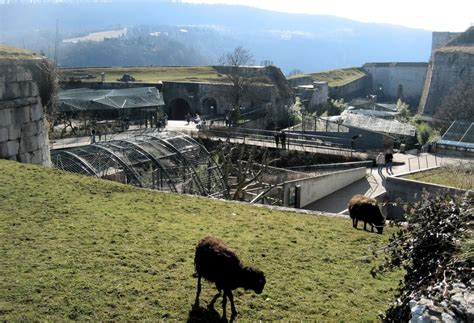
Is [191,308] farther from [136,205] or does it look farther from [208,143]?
[208,143]

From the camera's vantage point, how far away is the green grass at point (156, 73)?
171 ft

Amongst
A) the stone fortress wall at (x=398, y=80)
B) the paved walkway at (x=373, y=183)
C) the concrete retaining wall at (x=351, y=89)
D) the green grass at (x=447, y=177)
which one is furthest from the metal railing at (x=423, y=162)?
the stone fortress wall at (x=398, y=80)

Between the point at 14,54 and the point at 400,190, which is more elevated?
the point at 14,54

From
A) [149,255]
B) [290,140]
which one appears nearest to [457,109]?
[290,140]

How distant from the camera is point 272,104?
44.6 metres

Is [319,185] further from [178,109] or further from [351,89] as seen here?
[351,89]

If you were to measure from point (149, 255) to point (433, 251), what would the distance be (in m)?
5.39

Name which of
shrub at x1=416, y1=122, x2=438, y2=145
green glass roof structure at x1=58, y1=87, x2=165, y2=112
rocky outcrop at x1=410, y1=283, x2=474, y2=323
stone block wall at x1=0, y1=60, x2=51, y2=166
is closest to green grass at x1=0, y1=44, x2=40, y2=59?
stone block wall at x1=0, y1=60, x2=51, y2=166

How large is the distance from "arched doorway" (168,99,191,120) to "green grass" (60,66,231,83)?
→ 255 cm

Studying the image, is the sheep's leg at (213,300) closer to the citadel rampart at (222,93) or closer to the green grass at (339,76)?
the citadel rampart at (222,93)

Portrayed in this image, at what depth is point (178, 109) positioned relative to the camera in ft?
167

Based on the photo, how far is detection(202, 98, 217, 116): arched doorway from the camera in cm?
4722

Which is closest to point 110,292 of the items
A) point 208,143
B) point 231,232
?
point 231,232

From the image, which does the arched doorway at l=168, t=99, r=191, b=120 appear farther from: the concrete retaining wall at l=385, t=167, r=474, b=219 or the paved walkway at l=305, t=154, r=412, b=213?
the concrete retaining wall at l=385, t=167, r=474, b=219
